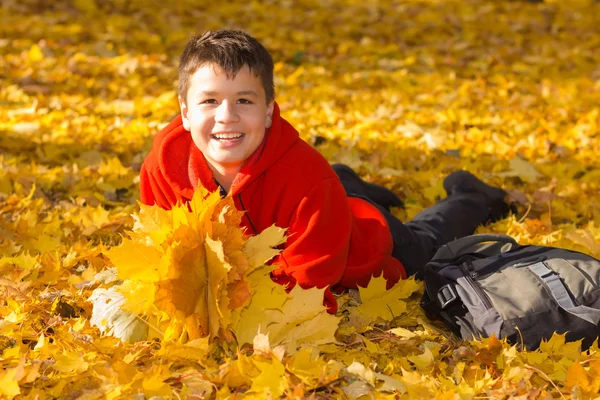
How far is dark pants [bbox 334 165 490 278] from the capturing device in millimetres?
3232

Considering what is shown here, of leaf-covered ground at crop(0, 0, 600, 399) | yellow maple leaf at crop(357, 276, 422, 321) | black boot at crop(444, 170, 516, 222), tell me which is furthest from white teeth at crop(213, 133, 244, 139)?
black boot at crop(444, 170, 516, 222)

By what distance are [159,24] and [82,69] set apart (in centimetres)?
167

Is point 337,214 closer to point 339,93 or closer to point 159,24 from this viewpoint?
point 339,93

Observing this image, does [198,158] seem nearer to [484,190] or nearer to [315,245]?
[315,245]

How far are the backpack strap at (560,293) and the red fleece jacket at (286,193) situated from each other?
708 millimetres

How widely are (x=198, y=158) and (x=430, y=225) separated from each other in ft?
4.37

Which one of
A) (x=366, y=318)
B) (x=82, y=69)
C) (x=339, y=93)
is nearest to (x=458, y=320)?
(x=366, y=318)

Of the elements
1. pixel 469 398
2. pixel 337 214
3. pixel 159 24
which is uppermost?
pixel 159 24

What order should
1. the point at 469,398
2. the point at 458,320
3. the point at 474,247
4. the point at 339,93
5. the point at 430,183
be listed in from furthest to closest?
the point at 339,93 < the point at 430,183 < the point at 474,247 < the point at 458,320 < the point at 469,398

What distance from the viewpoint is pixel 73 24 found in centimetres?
757

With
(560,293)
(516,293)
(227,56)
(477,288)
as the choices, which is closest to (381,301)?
(477,288)

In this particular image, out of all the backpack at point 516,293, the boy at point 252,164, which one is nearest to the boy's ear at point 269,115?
the boy at point 252,164

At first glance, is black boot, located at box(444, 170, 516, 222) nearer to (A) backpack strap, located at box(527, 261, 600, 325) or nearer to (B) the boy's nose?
(A) backpack strap, located at box(527, 261, 600, 325)

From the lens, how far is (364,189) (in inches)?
149
